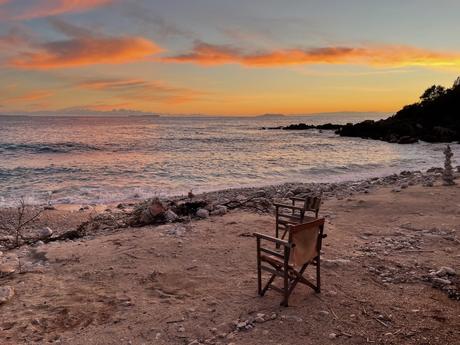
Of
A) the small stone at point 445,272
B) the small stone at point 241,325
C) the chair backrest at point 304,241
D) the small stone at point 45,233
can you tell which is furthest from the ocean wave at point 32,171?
the small stone at point 445,272

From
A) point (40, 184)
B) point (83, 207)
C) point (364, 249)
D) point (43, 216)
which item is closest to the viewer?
point (364, 249)

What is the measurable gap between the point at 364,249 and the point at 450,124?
46.7m

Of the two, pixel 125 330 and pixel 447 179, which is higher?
pixel 447 179

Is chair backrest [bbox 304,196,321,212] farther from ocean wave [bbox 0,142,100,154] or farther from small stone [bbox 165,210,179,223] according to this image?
ocean wave [bbox 0,142,100,154]

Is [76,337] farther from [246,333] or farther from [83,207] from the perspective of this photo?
[83,207]

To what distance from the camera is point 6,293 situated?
5.61m

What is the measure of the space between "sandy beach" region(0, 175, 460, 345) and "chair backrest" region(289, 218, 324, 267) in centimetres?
63

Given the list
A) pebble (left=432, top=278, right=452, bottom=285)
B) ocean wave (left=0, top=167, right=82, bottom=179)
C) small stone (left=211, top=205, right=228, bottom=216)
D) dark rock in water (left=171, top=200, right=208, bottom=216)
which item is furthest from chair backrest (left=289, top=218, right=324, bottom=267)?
ocean wave (left=0, top=167, right=82, bottom=179)

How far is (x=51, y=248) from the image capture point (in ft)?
26.5

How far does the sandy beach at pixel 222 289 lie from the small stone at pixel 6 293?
0.08m

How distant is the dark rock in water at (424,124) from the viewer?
41.7m

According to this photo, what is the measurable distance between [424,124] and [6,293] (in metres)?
52.5

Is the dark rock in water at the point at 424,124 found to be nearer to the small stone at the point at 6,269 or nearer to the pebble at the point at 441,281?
the pebble at the point at 441,281

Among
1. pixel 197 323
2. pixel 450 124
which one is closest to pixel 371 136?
pixel 450 124
